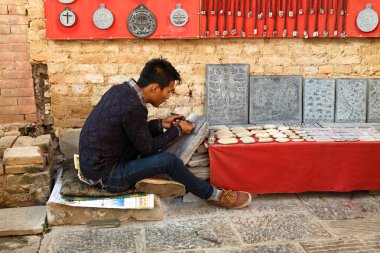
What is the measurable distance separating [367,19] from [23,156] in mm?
3918

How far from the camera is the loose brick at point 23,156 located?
11.1 feet

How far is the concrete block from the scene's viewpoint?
449 cm

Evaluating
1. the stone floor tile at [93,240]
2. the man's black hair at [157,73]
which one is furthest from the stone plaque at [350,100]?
the stone floor tile at [93,240]

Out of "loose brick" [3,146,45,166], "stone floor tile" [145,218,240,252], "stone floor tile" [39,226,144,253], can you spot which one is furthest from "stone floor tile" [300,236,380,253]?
"loose brick" [3,146,45,166]

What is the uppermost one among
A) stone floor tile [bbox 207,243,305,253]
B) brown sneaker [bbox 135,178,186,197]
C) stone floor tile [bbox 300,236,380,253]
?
brown sneaker [bbox 135,178,186,197]

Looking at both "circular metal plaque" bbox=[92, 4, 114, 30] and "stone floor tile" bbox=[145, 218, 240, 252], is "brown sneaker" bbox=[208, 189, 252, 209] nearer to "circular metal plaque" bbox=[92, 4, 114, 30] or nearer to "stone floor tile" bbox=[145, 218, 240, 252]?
"stone floor tile" bbox=[145, 218, 240, 252]

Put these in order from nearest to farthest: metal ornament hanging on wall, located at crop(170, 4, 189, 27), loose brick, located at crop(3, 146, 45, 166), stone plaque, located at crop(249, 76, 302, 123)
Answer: loose brick, located at crop(3, 146, 45, 166), metal ornament hanging on wall, located at crop(170, 4, 189, 27), stone plaque, located at crop(249, 76, 302, 123)

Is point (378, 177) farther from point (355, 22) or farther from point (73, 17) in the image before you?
point (73, 17)

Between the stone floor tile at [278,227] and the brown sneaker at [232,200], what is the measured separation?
0.16 m

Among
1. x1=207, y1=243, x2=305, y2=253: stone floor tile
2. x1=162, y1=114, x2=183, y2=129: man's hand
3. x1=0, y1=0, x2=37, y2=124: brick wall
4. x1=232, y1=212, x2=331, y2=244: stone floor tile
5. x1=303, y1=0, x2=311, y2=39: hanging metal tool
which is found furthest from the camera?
x1=303, y1=0, x2=311, y2=39: hanging metal tool

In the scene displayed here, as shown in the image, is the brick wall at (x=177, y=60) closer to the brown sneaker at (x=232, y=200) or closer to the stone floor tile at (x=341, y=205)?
the brown sneaker at (x=232, y=200)

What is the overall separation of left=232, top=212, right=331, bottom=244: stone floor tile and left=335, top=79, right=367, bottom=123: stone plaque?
173cm

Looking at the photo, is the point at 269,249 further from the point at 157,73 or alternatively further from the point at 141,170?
the point at 157,73

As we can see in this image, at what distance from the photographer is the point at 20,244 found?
2932mm
